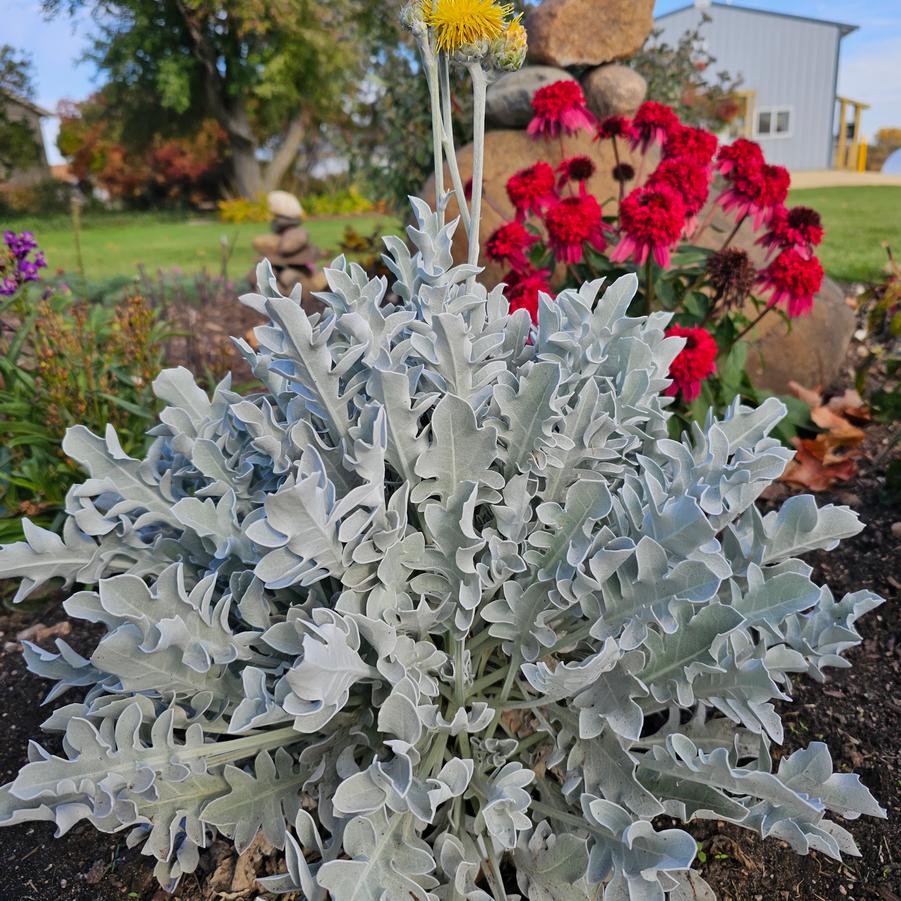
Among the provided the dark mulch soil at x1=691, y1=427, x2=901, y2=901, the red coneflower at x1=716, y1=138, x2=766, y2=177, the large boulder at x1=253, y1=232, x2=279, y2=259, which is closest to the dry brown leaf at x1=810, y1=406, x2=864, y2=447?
the dark mulch soil at x1=691, y1=427, x2=901, y2=901

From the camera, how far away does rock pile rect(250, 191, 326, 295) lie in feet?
23.2

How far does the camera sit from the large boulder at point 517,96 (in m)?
4.69

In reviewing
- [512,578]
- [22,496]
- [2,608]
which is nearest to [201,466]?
[512,578]

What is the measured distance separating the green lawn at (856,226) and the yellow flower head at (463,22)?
5324 mm

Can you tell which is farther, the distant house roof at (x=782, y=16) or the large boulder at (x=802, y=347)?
the distant house roof at (x=782, y=16)

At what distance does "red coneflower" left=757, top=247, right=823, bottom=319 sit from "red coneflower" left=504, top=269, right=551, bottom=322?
29.5 inches

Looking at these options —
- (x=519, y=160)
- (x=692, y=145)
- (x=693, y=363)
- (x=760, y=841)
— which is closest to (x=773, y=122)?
(x=519, y=160)

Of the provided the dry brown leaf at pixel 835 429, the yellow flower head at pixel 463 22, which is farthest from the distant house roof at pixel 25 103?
the yellow flower head at pixel 463 22

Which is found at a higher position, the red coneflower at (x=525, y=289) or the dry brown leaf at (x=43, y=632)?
the red coneflower at (x=525, y=289)

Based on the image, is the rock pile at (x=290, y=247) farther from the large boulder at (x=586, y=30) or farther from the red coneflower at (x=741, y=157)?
the red coneflower at (x=741, y=157)

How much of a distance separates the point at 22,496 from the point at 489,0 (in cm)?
229

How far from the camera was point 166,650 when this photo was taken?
4.17 feet

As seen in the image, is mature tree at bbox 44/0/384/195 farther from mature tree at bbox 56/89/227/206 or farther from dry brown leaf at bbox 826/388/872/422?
dry brown leaf at bbox 826/388/872/422

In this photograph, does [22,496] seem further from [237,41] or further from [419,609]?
[237,41]
